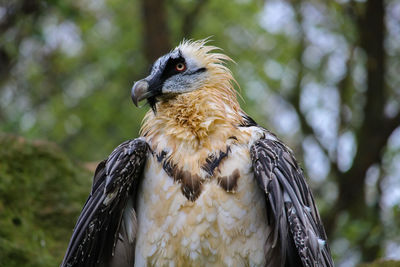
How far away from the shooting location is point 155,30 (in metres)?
12.3

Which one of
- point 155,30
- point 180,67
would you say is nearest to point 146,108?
point 155,30

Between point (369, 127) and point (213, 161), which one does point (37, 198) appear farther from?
point (369, 127)

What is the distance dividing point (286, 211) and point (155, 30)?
Result: 7923mm

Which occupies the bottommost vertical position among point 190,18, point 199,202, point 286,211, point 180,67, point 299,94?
point 286,211

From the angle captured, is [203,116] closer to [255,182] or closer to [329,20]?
[255,182]

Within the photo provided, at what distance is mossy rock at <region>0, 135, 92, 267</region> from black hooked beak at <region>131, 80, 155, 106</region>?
2191mm

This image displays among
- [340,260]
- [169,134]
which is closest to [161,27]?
[340,260]

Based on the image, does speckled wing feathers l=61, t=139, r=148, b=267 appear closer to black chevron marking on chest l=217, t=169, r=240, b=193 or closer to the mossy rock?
black chevron marking on chest l=217, t=169, r=240, b=193

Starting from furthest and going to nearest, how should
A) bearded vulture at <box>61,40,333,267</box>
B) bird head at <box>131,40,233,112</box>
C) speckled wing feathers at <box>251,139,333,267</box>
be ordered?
bird head at <box>131,40,233,112</box> → bearded vulture at <box>61,40,333,267</box> → speckled wing feathers at <box>251,139,333,267</box>

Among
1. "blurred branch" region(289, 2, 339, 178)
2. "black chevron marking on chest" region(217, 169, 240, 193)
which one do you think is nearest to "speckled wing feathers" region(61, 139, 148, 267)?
"black chevron marking on chest" region(217, 169, 240, 193)

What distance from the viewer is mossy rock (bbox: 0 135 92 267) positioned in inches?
262

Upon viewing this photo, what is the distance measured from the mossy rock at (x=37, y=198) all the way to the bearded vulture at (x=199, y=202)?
146 cm

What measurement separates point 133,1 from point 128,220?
1229 cm

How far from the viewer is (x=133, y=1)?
1692 cm
